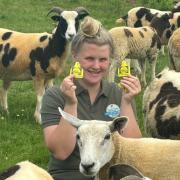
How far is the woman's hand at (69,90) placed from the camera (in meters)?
4.10

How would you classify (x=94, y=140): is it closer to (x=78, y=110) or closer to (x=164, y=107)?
(x=78, y=110)

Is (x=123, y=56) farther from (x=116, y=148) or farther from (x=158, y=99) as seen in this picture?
(x=116, y=148)

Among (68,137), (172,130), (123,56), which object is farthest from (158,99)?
(123,56)

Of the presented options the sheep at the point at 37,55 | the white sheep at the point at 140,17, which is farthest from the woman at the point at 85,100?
the white sheep at the point at 140,17

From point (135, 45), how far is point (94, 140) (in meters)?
7.53

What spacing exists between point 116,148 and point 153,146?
0.93 feet

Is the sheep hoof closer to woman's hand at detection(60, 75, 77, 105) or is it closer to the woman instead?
the woman

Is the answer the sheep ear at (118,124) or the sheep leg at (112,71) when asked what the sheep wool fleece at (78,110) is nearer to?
the sheep ear at (118,124)

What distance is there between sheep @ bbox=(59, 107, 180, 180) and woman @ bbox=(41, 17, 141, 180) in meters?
0.17

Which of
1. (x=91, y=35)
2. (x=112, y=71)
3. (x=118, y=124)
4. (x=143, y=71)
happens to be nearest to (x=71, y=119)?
(x=118, y=124)

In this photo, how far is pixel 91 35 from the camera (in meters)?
4.34

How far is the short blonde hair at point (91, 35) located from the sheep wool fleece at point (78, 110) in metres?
0.34

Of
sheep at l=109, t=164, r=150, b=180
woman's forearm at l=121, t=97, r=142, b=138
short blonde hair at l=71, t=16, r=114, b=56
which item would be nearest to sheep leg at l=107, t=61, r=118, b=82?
woman's forearm at l=121, t=97, r=142, b=138

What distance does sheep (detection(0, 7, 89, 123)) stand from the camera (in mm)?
8875
